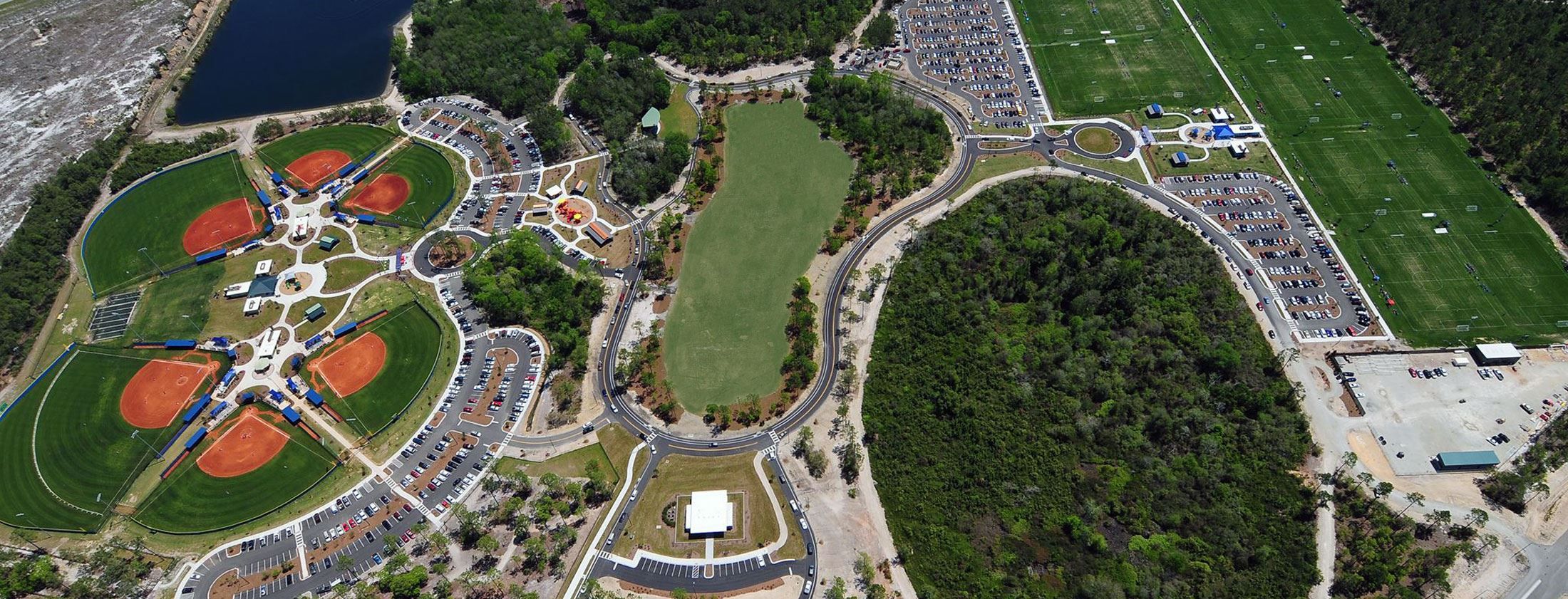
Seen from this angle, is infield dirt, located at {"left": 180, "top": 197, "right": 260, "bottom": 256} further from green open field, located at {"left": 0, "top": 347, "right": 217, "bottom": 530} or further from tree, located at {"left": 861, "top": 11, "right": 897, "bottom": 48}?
tree, located at {"left": 861, "top": 11, "right": 897, "bottom": 48}

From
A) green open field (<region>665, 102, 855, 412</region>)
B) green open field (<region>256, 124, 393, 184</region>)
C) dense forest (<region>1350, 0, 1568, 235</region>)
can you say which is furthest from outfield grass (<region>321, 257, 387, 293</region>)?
dense forest (<region>1350, 0, 1568, 235</region>)

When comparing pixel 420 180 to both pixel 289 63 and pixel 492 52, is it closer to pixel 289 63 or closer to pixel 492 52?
pixel 492 52

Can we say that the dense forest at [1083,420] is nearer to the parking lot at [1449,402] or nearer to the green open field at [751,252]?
the parking lot at [1449,402]

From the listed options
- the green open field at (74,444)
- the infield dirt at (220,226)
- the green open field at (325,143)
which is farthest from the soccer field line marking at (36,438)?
the green open field at (325,143)

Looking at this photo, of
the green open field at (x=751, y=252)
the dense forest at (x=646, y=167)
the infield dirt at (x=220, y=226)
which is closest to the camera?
the green open field at (x=751, y=252)

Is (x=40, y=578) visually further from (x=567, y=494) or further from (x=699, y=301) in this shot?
(x=699, y=301)

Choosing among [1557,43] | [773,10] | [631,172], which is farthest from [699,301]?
[1557,43]
